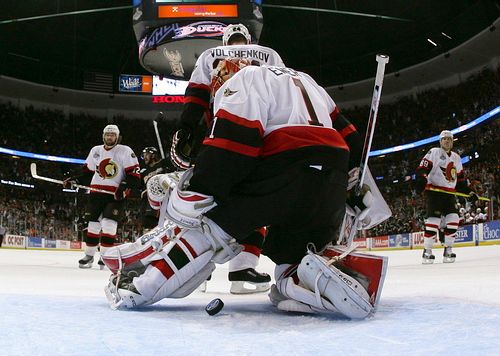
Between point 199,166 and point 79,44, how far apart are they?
1914cm

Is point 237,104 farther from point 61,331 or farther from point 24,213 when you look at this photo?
point 24,213

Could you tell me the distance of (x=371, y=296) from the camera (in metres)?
1.52

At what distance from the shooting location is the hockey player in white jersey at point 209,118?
2.41 metres

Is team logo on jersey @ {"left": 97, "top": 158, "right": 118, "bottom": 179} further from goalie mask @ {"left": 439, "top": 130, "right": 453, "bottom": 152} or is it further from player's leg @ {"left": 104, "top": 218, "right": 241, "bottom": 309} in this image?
player's leg @ {"left": 104, "top": 218, "right": 241, "bottom": 309}

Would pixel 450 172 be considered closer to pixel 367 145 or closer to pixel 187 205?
pixel 367 145

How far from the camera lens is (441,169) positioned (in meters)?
→ 6.23

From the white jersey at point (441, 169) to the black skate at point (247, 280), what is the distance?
4.12 m

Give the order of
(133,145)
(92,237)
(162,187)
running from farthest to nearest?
(133,145) < (92,237) < (162,187)

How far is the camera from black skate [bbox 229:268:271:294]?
8.11 feet

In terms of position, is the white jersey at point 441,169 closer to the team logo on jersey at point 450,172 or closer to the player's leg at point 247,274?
the team logo on jersey at point 450,172

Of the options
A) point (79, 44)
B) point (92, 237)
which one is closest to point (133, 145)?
point (79, 44)

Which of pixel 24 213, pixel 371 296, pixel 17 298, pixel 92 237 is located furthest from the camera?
pixel 24 213

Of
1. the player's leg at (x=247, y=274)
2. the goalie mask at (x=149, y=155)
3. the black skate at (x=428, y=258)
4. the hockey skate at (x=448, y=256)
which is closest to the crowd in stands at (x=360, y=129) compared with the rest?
the hockey skate at (x=448, y=256)

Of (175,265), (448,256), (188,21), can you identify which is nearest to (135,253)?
(175,265)
